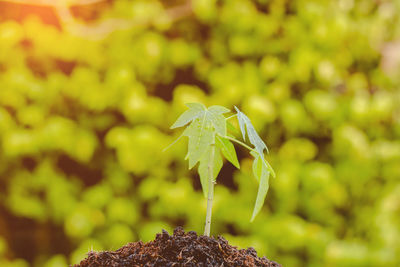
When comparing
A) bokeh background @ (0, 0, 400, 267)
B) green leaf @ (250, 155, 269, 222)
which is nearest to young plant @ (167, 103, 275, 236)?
green leaf @ (250, 155, 269, 222)

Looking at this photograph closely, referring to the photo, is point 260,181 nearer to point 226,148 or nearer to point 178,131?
point 226,148

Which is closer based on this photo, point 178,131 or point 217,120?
point 217,120

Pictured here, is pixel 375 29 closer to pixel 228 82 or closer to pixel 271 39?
pixel 271 39

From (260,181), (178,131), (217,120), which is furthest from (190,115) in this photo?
(178,131)

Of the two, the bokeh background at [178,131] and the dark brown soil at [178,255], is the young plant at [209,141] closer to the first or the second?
the dark brown soil at [178,255]

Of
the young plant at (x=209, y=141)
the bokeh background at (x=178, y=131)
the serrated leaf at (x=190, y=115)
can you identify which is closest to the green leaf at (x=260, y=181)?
the young plant at (x=209, y=141)
